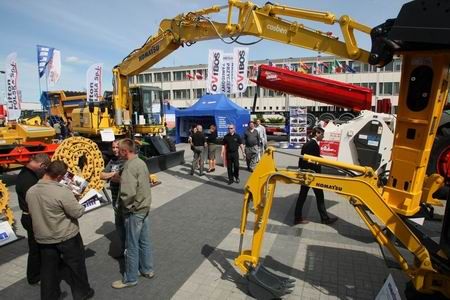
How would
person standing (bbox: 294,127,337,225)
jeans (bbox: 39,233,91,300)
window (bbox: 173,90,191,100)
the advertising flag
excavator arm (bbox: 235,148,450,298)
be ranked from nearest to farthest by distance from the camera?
excavator arm (bbox: 235,148,450,298) < jeans (bbox: 39,233,91,300) < person standing (bbox: 294,127,337,225) < the advertising flag < window (bbox: 173,90,191,100)

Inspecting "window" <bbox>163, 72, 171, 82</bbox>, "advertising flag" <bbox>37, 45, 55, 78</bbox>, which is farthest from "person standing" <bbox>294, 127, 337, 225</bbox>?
"window" <bbox>163, 72, 171, 82</bbox>

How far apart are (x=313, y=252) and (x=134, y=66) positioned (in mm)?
8411

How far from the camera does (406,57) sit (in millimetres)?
3309

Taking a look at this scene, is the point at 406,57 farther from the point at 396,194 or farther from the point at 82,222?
the point at 82,222

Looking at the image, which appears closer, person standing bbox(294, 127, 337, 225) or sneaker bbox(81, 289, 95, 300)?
sneaker bbox(81, 289, 95, 300)

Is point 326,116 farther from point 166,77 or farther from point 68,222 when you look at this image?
point 166,77

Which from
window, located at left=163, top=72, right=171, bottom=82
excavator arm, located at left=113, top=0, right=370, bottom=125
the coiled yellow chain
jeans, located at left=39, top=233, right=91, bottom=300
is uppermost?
window, located at left=163, top=72, right=171, bottom=82

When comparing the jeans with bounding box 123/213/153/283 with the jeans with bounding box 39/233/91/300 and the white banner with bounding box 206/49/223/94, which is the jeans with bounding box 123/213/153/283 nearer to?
the jeans with bounding box 39/233/91/300

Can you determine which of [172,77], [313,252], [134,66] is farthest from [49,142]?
[172,77]

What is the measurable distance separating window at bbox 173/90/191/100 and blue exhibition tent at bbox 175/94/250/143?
38.6 meters

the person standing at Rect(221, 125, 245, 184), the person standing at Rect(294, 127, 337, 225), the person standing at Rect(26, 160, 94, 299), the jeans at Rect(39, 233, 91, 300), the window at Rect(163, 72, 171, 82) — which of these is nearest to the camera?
the person standing at Rect(26, 160, 94, 299)

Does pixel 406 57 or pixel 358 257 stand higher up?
pixel 406 57

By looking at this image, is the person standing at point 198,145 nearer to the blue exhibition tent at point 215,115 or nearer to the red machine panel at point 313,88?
the red machine panel at point 313,88

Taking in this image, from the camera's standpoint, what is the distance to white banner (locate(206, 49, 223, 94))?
18.9 meters
